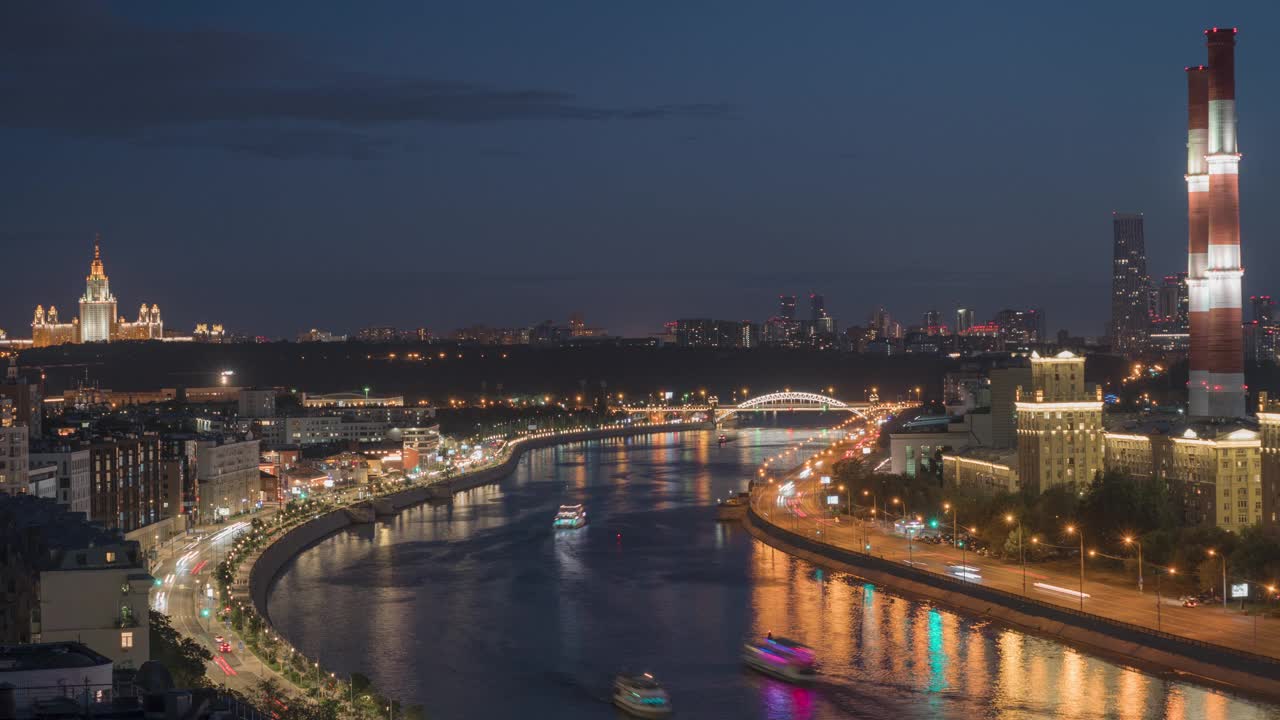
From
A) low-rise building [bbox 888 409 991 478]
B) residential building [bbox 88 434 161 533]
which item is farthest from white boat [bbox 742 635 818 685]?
low-rise building [bbox 888 409 991 478]

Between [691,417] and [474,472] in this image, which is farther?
[691,417]

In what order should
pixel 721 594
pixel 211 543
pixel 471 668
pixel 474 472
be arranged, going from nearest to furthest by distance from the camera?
1. pixel 471 668
2. pixel 721 594
3. pixel 211 543
4. pixel 474 472

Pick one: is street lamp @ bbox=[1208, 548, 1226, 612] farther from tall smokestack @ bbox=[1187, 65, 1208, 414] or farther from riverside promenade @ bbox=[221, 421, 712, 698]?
tall smokestack @ bbox=[1187, 65, 1208, 414]

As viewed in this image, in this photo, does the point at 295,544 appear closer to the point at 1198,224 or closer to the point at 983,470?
the point at 983,470

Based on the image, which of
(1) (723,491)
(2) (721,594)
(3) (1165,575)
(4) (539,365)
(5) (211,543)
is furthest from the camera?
(4) (539,365)

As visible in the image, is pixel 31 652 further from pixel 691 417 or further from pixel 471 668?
pixel 691 417

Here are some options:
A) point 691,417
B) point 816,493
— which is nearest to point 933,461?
point 816,493
